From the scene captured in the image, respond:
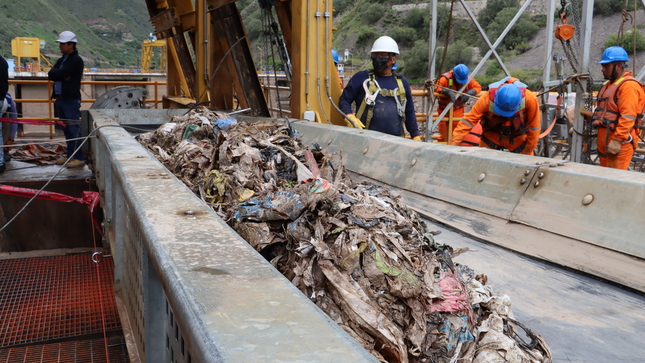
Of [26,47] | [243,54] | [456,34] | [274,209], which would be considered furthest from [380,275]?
[456,34]

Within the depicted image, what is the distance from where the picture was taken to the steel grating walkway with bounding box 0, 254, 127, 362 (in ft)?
13.0

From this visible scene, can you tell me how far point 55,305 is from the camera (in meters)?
4.68

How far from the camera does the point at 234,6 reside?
832cm

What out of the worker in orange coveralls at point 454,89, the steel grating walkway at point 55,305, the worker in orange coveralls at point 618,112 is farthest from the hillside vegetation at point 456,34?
the steel grating walkway at point 55,305

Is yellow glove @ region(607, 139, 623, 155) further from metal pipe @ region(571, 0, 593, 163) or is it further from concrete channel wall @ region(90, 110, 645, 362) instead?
concrete channel wall @ region(90, 110, 645, 362)

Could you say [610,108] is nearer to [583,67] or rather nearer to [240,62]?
[583,67]

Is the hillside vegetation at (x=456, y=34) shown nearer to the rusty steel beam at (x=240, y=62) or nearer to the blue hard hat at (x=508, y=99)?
the rusty steel beam at (x=240, y=62)

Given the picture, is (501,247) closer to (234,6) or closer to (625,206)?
(625,206)

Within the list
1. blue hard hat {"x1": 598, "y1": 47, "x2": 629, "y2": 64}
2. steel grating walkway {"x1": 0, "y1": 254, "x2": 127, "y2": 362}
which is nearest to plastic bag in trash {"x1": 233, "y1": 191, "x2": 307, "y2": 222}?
steel grating walkway {"x1": 0, "y1": 254, "x2": 127, "y2": 362}

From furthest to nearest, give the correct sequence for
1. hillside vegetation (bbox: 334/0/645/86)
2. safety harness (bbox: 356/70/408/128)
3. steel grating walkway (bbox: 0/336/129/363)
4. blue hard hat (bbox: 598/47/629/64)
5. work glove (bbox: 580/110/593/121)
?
hillside vegetation (bbox: 334/0/645/86) < work glove (bbox: 580/110/593/121) < blue hard hat (bbox: 598/47/629/64) < safety harness (bbox: 356/70/408/128) < steel grating walkway (bbox: 0/336/129/363)

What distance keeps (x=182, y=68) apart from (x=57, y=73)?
165 inches

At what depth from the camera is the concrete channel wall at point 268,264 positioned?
100 centimetres

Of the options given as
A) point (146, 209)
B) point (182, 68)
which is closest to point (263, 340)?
point (146, 209)

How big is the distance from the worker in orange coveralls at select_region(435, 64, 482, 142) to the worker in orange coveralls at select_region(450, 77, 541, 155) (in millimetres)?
3632
